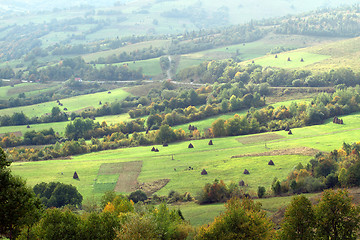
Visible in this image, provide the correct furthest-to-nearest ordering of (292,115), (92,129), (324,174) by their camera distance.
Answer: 1. (92,129)
2. (292,115)
3. (324,174)

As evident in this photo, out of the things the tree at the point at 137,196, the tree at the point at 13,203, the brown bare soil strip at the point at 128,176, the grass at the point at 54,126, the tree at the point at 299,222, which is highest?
the tree at the point at 13,203

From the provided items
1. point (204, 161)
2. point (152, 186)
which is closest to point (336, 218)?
point (152, 186)

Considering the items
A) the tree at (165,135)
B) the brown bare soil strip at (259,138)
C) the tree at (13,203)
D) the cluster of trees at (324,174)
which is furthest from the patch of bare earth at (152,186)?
the tree at (13,203)

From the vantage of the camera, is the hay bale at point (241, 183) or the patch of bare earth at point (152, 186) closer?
the hay bale at point (241, 183)

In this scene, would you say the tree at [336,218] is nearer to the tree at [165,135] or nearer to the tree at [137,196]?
the tree at [137,196]

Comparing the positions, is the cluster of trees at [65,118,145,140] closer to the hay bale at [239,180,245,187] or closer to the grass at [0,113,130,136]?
the grass at [0,113,130,136]

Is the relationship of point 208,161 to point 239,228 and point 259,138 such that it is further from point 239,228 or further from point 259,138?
point 239,228

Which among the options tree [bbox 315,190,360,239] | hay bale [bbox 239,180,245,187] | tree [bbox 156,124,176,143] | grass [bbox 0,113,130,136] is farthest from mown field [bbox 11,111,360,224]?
grass [bbox 0,113,130,136]
